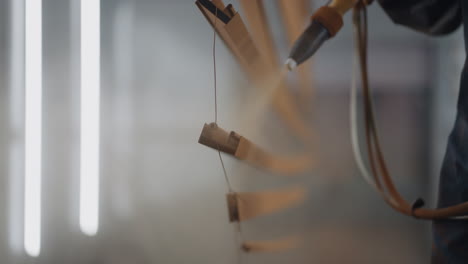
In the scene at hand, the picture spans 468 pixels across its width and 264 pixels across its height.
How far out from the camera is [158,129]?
40cm

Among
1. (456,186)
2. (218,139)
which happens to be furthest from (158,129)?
(456,186)

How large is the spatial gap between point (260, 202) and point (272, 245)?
86 mm

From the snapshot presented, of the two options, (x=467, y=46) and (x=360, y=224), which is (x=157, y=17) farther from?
(x=360, y=224)

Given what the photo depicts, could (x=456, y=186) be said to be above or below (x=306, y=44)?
below

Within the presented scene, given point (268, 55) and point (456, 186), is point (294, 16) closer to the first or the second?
point (268, 55)

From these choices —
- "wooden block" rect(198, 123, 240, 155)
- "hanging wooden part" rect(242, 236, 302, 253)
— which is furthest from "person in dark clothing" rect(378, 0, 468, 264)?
"wooden block" rect(198, 123, 240, 155)

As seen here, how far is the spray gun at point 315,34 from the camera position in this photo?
1.09ft

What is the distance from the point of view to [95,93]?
400 millimetres

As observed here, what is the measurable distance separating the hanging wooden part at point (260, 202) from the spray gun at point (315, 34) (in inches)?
4.9

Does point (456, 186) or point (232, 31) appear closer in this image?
point (232, 31)

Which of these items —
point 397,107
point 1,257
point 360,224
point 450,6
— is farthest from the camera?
point 397,107

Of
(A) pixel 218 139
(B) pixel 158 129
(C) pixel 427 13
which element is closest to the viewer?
A: (A) pixel 218 139

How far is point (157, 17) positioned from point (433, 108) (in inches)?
24.6

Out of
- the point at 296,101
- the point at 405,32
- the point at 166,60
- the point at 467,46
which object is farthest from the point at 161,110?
the point at 405,32
